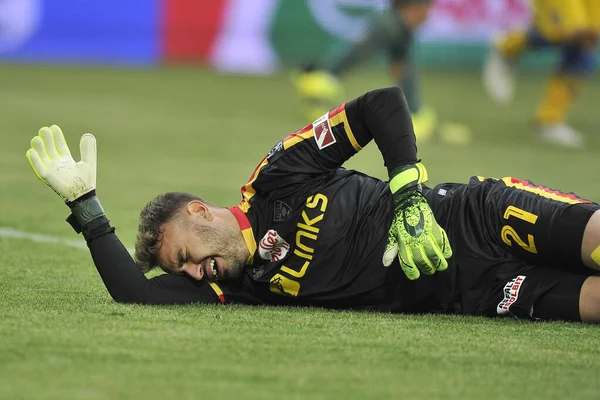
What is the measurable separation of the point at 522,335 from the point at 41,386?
72.0 inches

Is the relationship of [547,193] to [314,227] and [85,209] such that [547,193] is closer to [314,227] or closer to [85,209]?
[314,227]

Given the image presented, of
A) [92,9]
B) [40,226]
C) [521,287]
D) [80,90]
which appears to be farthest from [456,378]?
[92,9]

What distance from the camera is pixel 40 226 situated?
6.48 m

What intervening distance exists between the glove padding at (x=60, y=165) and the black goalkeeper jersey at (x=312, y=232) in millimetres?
167

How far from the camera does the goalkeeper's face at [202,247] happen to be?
14.1 ft

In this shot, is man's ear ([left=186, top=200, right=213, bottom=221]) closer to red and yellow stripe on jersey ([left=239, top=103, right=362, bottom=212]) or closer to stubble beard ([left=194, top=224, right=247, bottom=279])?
stubble beard ([left=194, top=224, right=247, bottom=279])

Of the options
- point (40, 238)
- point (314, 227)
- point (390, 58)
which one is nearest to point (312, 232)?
point (314, 227)

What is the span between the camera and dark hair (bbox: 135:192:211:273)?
4375 mm

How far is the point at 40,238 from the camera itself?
609 centimetres

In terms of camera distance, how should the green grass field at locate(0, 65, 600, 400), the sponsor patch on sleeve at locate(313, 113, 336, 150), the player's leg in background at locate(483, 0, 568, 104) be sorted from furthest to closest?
the player's leg in background at locate(483, 0, 568, 104) < the sponsor patch on sleeve at locate(313, 113, 336, 150) < the green grass field at locate(0, 65, 600, 400)

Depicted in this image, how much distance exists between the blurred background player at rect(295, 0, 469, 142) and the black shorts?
7.11 meters

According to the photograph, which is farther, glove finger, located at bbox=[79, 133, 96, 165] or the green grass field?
glove finger, located at bbox=[79, 133, 96, 165]

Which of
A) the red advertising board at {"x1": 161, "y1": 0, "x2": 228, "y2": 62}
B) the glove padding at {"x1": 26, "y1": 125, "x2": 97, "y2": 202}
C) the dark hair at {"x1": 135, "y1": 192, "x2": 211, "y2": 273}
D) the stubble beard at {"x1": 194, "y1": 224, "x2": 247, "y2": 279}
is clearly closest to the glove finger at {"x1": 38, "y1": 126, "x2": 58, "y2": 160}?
the glove padding at {"x1": 26, "y1": 125, "x2": 97, "y2": 202}

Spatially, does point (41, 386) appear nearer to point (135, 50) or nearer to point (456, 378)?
point (456, 378)
